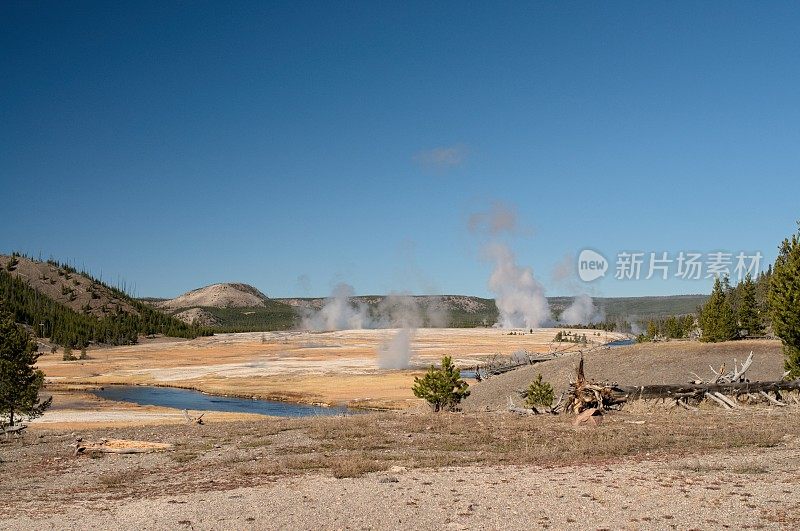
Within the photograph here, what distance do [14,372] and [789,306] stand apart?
4844cm

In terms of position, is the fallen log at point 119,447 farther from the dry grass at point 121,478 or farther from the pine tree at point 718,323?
the pine tree at point 718,323

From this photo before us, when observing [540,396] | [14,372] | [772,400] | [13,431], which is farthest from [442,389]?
[14,372]

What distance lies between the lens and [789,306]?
38.1m

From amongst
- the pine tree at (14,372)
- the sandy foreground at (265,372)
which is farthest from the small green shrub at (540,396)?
the pine tree at (14,372)

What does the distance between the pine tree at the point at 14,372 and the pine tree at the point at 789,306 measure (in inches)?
1837

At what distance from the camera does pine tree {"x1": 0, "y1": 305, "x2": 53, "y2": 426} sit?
41.3 m

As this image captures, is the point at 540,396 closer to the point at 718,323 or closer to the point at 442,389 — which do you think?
the point at 442,389

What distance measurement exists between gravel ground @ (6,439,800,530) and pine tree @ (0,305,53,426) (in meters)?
30.1

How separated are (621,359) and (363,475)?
1929 inches

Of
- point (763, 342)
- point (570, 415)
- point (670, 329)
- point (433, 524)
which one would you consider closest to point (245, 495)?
point (433, 524)

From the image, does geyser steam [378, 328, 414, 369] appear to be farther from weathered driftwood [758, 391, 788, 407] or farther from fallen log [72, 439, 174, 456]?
fallen log [72, 439, 174, 456]

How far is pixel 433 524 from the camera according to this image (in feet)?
44.5

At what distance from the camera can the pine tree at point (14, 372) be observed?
41.3 metres

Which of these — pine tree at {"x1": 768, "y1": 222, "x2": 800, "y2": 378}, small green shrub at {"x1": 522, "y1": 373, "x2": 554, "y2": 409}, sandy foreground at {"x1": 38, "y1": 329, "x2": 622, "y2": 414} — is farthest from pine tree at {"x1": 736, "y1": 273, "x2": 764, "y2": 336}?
small green shrub at {"x1": 522, "y1": 373, "x2": 554, "y2": 409}
